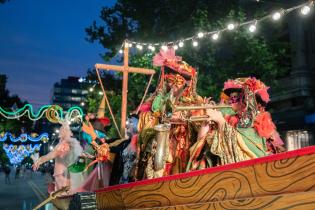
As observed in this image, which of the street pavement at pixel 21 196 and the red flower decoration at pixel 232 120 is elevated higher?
the red flower decoration at pixel 232 120

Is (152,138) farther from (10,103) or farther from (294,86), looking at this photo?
(10,103)

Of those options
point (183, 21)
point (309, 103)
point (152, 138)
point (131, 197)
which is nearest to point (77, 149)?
point (152, 138)

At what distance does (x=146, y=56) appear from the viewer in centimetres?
1608

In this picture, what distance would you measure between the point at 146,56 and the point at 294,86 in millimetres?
9406

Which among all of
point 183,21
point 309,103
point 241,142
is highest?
point 183,21

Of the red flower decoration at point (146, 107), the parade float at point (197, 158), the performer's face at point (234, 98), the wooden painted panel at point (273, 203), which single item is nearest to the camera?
the wooden painted panel at point (273, 203)

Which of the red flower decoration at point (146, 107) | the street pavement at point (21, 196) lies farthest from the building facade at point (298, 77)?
the red flower decoration at point (146, 107)

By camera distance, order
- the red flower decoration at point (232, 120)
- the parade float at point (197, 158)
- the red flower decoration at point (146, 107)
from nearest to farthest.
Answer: the parade float at point (197, 158) → the red flower decoration at point (232, 120) → the red flower decoration at point (146, 107)

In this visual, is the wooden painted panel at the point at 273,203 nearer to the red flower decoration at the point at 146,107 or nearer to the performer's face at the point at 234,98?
the performer's face at the point at 234,98

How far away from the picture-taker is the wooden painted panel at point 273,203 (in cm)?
275

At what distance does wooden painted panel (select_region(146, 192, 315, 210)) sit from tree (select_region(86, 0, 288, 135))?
11453mm

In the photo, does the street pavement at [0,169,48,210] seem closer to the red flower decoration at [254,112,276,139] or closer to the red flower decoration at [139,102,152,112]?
the red flower decoration at [139,102,152,112]

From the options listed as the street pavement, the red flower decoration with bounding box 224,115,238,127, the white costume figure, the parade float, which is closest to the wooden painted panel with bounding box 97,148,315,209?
the parade float

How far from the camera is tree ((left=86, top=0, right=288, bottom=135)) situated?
15.3 metres
